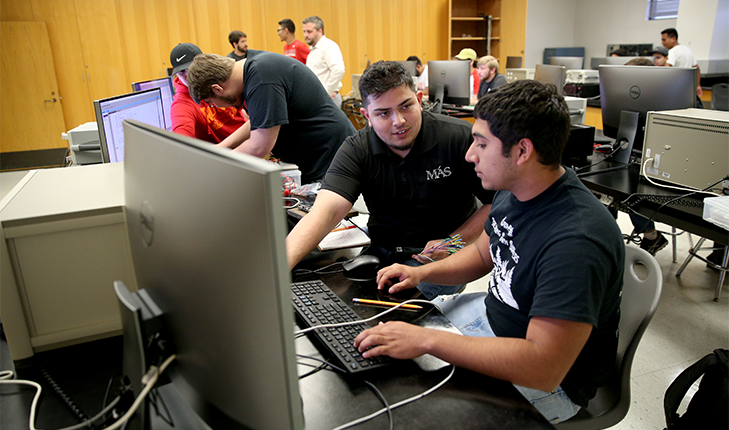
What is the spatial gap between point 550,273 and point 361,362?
398 mm

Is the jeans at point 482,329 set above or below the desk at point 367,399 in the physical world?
below

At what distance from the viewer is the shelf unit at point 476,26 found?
8344 millimetres

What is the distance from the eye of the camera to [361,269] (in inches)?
54.1

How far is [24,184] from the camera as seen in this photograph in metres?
1.16

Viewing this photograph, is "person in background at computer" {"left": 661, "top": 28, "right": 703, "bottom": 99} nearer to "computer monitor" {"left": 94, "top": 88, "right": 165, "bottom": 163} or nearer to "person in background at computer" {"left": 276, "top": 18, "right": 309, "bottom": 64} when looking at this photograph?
"person in background at computer" {"left": 276, "top": 18, "right": 309, "bottom": 64}

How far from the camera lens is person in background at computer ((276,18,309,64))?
244 inches

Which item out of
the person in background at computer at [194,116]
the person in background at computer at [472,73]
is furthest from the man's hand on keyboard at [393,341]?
the person in background at computer at [472,73]

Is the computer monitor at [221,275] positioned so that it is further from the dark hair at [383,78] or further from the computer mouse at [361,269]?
the dark hair at [383,78]

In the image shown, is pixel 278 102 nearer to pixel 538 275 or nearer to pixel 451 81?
pixel 538 275

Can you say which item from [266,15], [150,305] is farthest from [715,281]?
[266,15]

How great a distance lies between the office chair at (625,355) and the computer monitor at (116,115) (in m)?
1.68

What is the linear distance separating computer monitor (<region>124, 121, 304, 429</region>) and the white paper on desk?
2.91ft

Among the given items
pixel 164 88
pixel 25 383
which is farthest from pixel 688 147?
pixel 164 88

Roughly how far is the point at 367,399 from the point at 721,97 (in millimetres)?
5277
